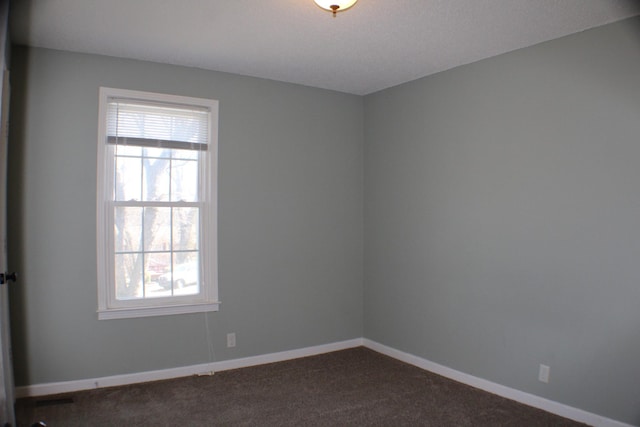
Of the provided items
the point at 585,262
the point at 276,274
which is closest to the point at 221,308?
the point at 276,274

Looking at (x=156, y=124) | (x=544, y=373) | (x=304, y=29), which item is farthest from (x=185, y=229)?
(x=544, y=373)

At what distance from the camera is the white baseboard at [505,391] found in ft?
9.87

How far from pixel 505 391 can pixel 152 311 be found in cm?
277

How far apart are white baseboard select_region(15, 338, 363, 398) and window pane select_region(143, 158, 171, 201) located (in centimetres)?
141

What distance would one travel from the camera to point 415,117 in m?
4.30

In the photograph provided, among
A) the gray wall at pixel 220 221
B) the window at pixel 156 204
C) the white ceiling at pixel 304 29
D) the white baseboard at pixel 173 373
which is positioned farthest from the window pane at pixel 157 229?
the white ceiling at pixel 304 29

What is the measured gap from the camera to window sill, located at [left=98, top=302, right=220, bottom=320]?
365cm

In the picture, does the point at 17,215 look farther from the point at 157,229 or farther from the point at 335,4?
the point at 335,4

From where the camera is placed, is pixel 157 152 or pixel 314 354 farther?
pixel 314 354

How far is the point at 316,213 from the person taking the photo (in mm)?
4633

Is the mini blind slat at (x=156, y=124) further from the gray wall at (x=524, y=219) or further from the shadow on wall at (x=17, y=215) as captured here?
the gray wall at (x=524, y=219)

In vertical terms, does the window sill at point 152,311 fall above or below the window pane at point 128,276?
below

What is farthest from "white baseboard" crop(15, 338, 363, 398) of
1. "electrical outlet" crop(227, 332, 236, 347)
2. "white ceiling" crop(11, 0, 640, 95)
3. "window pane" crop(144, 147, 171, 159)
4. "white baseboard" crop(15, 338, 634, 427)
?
"white ceiling" crop(11, 0, 640, 95)

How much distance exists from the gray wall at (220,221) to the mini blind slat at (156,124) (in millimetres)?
133
